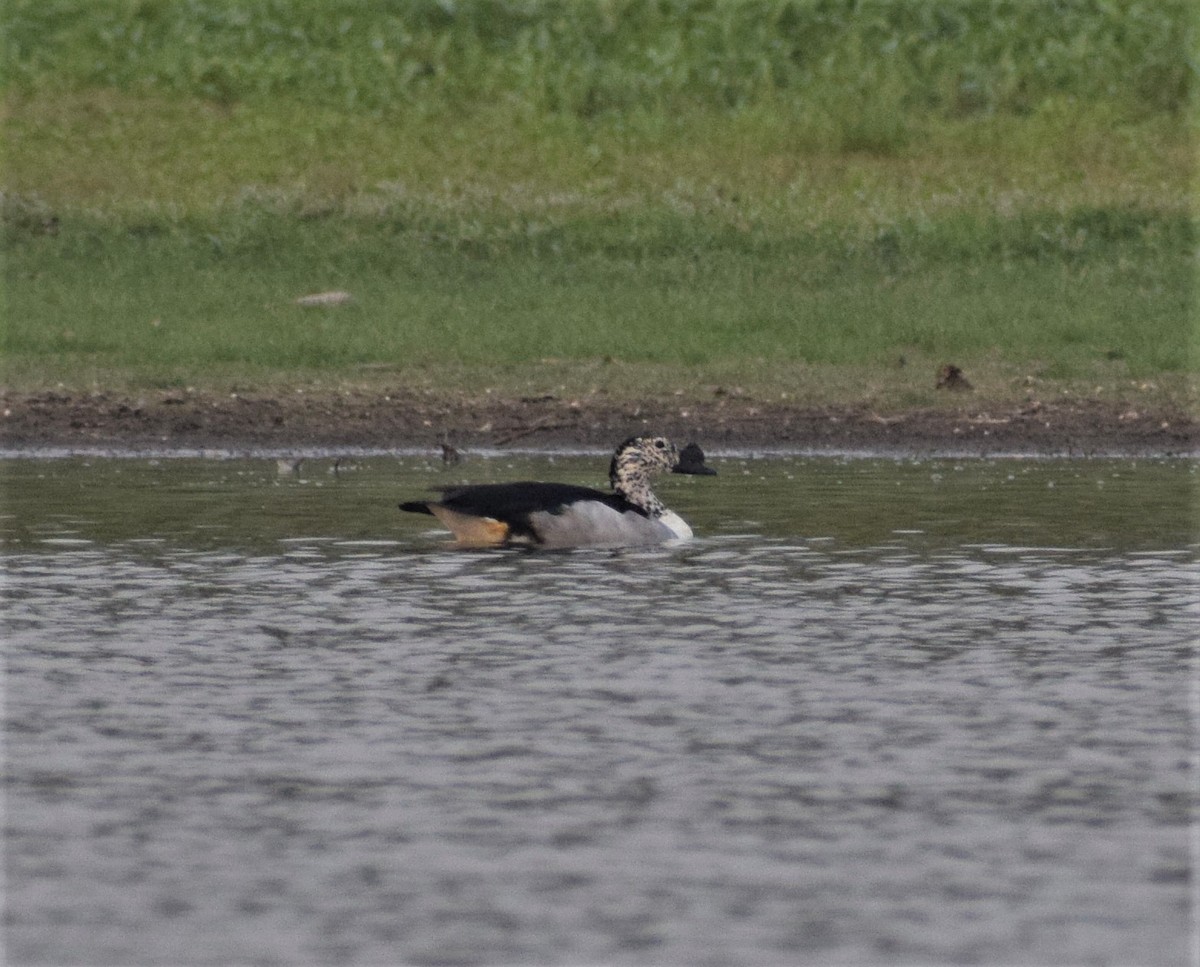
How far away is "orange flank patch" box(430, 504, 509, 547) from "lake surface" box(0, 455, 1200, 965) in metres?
0.26

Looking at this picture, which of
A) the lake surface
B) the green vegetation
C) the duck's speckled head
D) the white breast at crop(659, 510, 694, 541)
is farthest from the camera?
the green vegetation

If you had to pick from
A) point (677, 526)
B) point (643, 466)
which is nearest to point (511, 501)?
point (677, 526)

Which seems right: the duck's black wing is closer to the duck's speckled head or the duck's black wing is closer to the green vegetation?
the duck's speckled head

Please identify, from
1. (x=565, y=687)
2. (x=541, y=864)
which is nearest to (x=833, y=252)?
(x=565, y=687)

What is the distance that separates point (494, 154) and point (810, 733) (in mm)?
20700

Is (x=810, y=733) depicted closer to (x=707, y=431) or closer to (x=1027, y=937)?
(x=1027, y=937)

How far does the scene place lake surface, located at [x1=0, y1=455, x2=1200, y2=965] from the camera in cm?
688

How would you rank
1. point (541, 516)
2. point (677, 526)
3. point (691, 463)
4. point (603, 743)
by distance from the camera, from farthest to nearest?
point (691, 463)
point (677, 526)
point (541, 516)
point (603, 743)

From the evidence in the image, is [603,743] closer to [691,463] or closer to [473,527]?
[473,527]

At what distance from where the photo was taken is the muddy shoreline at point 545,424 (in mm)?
20344

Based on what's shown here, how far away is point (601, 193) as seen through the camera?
27.8m

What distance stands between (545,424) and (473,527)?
6176 millimetres

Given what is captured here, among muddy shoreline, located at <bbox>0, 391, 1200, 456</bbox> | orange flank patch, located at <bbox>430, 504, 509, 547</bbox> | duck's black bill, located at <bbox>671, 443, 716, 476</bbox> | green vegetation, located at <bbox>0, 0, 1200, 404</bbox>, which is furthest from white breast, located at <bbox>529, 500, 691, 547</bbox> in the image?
green vegetation, located at <bbox>0, 0, 1200, 404</bbox>

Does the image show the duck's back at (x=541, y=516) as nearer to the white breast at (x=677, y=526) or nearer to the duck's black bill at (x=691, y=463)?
the white breast at (x=677, y=526)
